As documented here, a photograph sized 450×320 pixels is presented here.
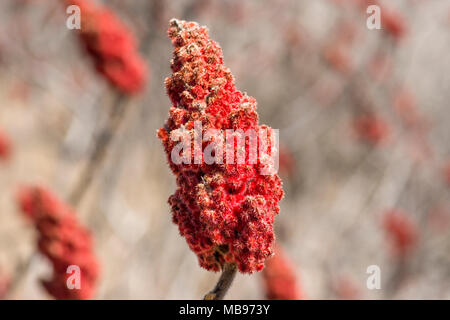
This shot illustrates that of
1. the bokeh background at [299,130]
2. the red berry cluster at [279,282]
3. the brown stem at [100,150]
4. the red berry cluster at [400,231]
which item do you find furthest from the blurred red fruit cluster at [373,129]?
the red berry cluster at [279,282]

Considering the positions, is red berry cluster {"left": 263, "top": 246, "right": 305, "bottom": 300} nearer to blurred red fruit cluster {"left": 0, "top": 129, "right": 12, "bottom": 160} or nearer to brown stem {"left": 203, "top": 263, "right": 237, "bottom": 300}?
brown stem {"left": 203, "top": 263, "right": 237, "bottom": 300}

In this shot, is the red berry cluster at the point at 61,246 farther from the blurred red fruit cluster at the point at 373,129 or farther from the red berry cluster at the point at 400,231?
the blurred red fruit cluster at the point at 373,129

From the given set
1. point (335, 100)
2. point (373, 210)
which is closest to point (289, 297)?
point (373, 210)

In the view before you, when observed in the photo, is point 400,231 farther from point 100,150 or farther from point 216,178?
point 216,178

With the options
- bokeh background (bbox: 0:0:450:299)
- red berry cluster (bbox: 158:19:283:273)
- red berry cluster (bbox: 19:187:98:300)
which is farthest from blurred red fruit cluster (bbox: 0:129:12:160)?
red berry cluster (bbox: 158:19:283:273)

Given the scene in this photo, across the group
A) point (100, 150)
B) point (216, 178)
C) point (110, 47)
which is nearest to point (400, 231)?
point (100, 150)
